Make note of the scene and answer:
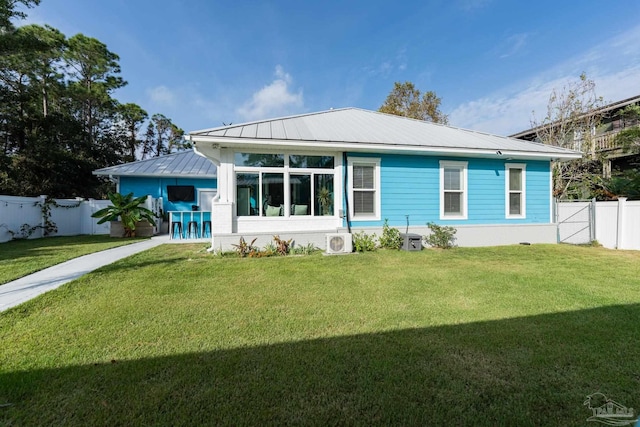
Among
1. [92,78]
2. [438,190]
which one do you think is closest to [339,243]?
[438,190]

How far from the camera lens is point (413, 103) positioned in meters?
22.5

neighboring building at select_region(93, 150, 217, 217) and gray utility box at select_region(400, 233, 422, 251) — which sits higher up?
neighboring building at select_region(93, 150, 217, 217)

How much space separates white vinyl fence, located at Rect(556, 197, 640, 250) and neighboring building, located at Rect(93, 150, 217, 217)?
1481cm

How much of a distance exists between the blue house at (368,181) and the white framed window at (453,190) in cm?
3

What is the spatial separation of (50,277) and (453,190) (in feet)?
35.6

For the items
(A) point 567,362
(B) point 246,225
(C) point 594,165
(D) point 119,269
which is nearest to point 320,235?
(B) point 246,225

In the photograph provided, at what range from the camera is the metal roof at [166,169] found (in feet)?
41.9

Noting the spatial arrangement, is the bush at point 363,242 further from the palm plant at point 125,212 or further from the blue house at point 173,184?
the palm plant at point 125,212

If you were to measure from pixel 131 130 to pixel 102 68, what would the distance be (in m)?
5.85

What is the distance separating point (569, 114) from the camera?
14883 mm

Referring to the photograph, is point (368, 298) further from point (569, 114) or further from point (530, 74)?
point (569, 114)

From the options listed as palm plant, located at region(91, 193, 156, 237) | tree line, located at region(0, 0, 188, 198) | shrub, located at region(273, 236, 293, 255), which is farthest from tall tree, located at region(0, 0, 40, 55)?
shrub, located at region(273, 236, 293, 255)

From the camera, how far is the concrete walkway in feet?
13.7

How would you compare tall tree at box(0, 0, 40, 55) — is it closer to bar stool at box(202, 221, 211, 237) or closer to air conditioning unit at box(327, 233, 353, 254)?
bar stool at box(202, 221, 211, 237)
